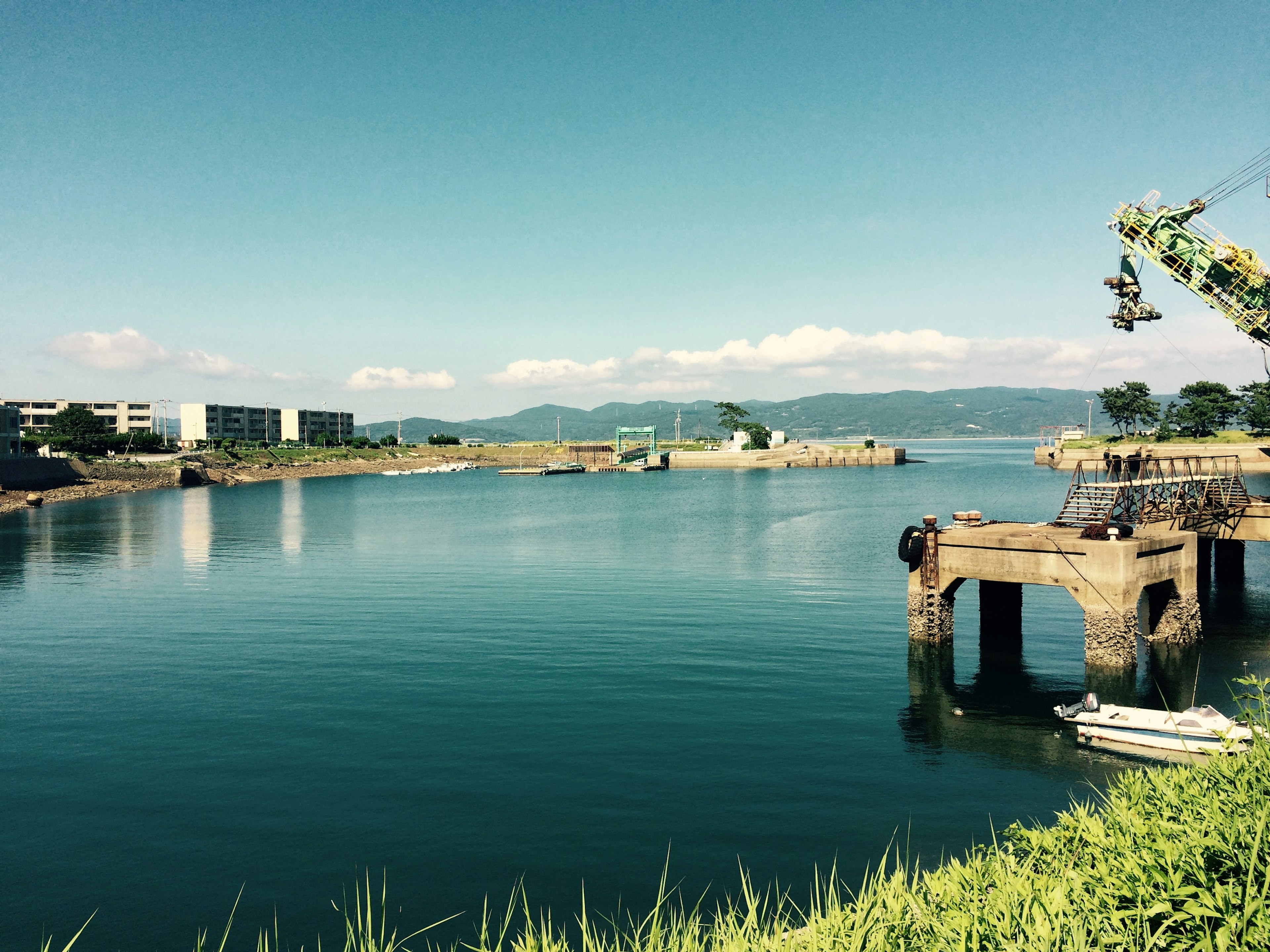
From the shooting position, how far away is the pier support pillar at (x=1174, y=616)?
3303cm

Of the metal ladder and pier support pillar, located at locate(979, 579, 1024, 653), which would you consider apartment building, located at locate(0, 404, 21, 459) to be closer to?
pier support pillar, located at locate(979, 579, 1024, 653)

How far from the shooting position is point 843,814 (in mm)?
20000

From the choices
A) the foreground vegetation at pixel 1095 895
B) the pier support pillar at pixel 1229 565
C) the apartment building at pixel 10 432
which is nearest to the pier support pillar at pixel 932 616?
the foreground vegetation at pixel 1095 895

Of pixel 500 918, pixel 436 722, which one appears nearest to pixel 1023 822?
pixel 500 918

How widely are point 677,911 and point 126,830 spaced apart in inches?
565

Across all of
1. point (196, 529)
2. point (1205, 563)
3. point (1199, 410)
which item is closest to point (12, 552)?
point (196, 529)

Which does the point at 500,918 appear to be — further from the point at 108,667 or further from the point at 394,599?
the point at 394,599

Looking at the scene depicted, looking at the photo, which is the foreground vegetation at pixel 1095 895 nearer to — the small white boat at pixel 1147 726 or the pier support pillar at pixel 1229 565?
the small white boat at pixel 1147 726

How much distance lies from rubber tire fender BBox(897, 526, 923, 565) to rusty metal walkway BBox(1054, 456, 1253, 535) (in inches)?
268

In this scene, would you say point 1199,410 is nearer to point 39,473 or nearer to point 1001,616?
point 1001,616

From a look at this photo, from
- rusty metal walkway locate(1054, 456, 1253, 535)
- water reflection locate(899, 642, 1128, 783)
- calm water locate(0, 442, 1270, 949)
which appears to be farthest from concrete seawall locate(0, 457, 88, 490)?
rusty metal walkway locate(1054, 456, 1253, 535)

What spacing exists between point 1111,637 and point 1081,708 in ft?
16.7

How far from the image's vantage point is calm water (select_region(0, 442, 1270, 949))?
58.5 feet

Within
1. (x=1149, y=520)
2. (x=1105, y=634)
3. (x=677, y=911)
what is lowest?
(x=677, y=911)
